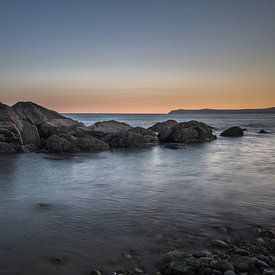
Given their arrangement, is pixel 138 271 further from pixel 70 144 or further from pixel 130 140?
pixel 130 140

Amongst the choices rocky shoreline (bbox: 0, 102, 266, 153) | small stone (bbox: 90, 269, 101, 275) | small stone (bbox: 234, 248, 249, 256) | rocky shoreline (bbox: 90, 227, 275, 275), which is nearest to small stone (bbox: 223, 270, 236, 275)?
rocky shoreline (bbox: 90, 227, 275, 275)

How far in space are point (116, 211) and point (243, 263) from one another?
4.83 m

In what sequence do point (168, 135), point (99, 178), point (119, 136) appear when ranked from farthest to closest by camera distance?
point (168, 135)
point (119, 136)
point (99, 178)

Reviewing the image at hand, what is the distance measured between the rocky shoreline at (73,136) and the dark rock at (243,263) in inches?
907

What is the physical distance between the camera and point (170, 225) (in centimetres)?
893

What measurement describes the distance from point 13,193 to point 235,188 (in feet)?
29.0

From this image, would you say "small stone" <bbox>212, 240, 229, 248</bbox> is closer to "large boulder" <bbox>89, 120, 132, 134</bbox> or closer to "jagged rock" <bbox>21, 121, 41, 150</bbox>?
"jagged rock" <bbox>21, 121, 41, 150</bbox>

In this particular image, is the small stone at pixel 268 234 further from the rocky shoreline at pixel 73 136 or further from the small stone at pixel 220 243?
the rocky shoreline at pixel 73 136

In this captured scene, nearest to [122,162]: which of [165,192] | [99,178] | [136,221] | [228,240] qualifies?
[99,178]

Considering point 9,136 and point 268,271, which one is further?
point 9,136

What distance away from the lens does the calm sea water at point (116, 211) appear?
23.0ft

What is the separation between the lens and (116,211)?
1034 centimetres

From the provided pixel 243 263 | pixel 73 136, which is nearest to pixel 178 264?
pixel 243 263

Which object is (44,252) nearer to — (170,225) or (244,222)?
(170,225)
